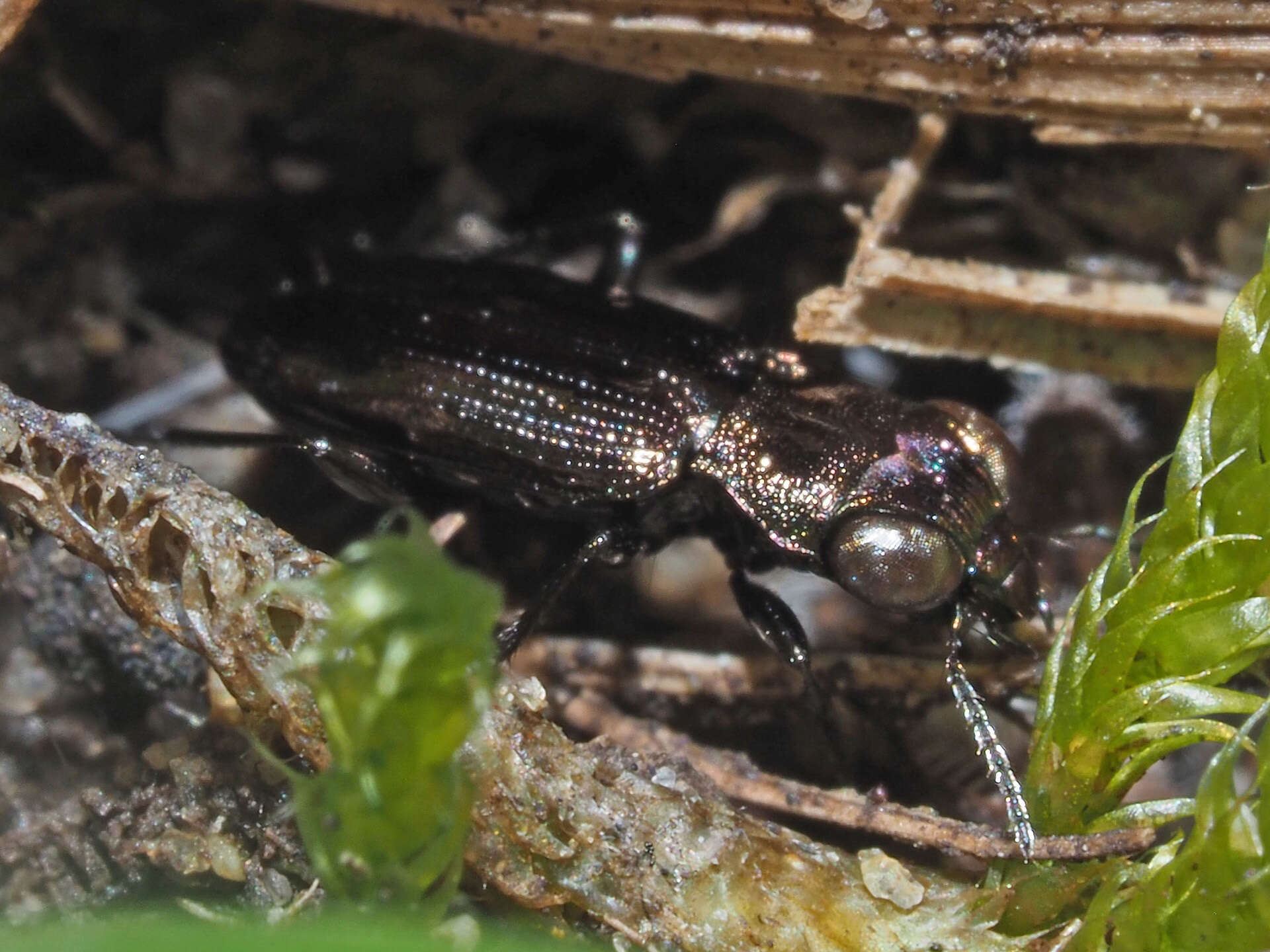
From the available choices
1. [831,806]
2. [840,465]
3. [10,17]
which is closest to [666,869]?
[831,806]

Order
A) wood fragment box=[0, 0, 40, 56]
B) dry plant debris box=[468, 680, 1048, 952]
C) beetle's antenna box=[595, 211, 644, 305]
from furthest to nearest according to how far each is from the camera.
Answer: beetle's antenna box=[595, 211, 644, 305] → wood fragment box=[0, 0, 40, 56] → dry plant debris box=[468, 680, 1048, 952]

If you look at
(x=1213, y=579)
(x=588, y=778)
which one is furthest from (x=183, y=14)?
(x=1213, y=579)

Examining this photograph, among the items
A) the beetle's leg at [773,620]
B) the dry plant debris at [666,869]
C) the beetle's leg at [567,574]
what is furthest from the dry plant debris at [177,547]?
the beetle's leg at [773,620]

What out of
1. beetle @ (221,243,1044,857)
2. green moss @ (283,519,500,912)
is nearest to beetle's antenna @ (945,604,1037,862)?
beetle @ (221,243,1044,857)

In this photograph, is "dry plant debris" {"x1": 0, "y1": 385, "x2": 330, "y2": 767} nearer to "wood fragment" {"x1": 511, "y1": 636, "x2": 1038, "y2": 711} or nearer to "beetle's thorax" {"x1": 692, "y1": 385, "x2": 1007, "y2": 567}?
"wood fragment" {"x1": 511, "y1": 636, "x2": 1038, "y2": 711}

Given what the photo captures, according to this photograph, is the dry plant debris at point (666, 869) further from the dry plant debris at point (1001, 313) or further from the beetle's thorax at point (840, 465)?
the dry plant debris at point (1001, 313)

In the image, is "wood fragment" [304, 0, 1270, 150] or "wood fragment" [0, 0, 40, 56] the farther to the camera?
"wood fragment" [304, 0, 1270, 150]

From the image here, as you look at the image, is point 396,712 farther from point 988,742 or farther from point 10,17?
point 10,17
